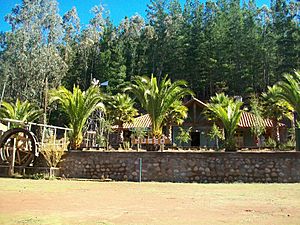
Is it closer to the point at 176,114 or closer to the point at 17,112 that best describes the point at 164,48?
the point at 176,114

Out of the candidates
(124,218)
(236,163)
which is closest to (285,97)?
(236,163)

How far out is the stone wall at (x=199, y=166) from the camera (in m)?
17.3

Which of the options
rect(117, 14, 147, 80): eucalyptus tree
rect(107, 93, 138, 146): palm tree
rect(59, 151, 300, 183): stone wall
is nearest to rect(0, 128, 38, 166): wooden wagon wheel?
rect(59, 151, 300, 183): stone wall

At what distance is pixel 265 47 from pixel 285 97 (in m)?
31.6

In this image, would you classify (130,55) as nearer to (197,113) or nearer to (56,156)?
(197,113)

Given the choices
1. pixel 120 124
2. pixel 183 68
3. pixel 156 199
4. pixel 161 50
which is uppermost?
pixel 161 50

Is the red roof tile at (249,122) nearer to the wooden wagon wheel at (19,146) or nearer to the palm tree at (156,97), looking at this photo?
the palm tree at (156,97)

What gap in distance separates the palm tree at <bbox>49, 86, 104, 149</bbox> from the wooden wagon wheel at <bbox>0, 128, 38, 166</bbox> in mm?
2441

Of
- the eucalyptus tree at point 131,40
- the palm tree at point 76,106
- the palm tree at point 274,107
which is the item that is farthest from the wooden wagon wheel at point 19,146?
the eucalyptus tree at point 131,40

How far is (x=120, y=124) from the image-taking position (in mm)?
33688

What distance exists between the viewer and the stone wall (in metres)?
17.3

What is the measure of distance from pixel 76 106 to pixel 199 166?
25.3 ft

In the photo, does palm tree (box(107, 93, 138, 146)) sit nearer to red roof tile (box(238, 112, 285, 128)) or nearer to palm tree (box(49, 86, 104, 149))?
red roof tile (box(238, 112, 285, 128))

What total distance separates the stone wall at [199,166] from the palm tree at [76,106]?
1.71 metres
